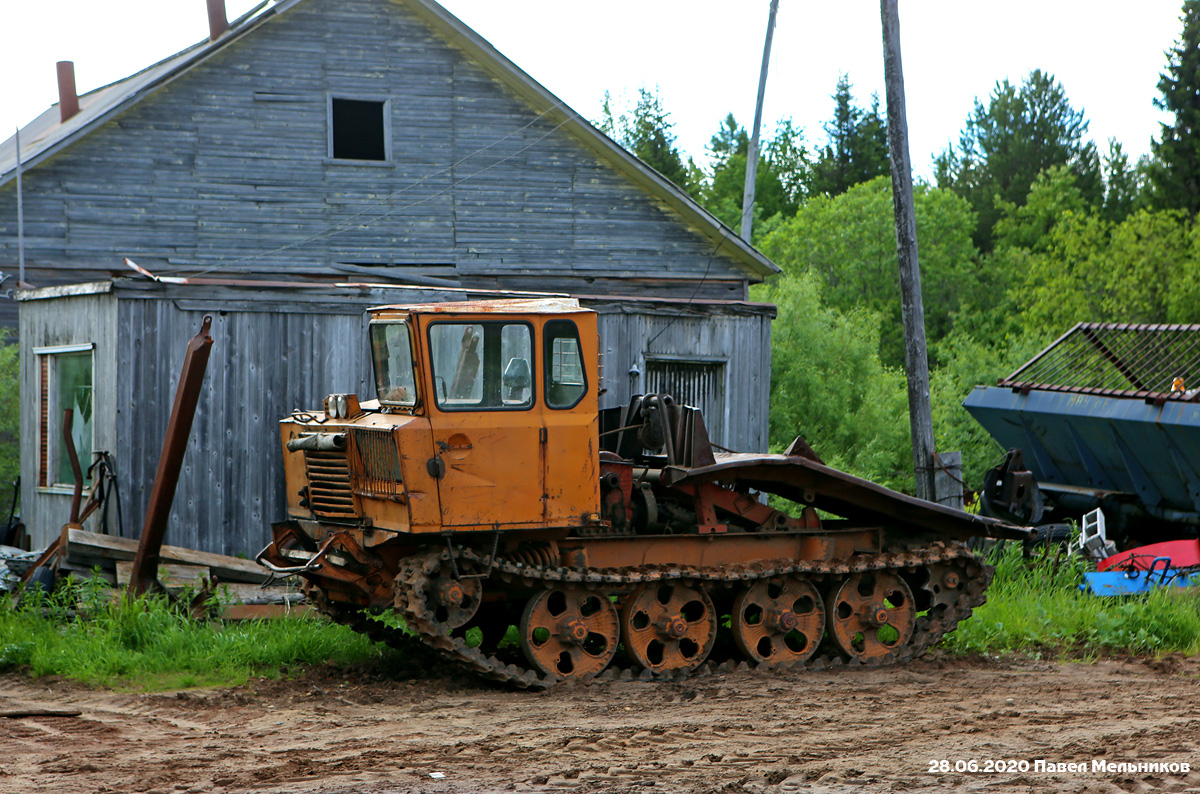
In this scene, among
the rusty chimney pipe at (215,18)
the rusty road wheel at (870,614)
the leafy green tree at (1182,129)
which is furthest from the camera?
the leafy green tree at (1182,129)

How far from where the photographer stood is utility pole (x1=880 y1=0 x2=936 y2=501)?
40.8 ft

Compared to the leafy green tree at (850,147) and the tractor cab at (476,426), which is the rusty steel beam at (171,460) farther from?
the leafy green tree at (850,147)

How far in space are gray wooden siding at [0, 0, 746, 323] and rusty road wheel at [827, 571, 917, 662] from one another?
31.3 ft

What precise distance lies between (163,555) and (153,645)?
147 cm

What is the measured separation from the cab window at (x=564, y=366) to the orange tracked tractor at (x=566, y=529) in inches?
0.5

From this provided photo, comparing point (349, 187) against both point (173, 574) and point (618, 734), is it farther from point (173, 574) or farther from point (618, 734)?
point (618, 734)

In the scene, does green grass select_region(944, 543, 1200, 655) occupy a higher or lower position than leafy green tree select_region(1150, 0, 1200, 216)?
lower

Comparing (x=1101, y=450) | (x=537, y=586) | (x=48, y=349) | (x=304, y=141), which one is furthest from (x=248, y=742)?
(x=304, y=141)

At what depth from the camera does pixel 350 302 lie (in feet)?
38.4

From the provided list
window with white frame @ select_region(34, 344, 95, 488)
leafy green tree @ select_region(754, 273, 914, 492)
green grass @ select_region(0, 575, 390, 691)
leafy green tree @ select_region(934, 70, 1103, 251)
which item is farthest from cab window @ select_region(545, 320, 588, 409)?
leafy green tree @ select_region(934, 70, 1103, 251)

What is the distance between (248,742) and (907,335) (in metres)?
8.18

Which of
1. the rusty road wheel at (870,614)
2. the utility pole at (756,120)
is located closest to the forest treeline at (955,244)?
the utility pole at (756,120)

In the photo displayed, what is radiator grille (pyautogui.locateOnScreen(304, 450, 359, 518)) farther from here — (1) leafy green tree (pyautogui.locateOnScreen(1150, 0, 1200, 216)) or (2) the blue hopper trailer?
(1) leafy green tree (pyautogui.locateOnScreen(1150, 0, 1200, 216))

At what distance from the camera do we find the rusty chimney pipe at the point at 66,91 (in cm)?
2156
